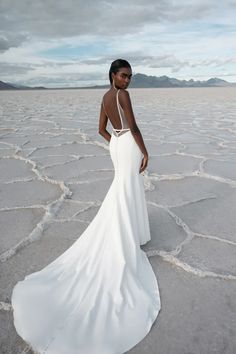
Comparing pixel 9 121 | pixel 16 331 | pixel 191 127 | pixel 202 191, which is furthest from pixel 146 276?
pixel 9 121

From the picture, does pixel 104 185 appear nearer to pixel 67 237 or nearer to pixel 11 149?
pixel 67 237

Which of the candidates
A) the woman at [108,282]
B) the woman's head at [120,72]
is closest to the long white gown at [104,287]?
the woman at [108,282]

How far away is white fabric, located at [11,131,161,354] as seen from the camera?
1.43m

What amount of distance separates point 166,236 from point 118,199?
Answer: 1.89 feet

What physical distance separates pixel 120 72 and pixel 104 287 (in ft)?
A: 3.11

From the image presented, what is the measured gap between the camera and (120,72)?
5.68ft

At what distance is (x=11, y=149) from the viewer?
16.6 ft

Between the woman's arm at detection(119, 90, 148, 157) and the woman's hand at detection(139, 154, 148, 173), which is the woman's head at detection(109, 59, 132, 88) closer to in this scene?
the woman's arm at detection(119, 90, 148, 157)

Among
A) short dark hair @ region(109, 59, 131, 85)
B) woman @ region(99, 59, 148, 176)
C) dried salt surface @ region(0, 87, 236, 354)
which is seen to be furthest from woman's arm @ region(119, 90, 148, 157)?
dried salt surface @ region(0, 87, 236, 354)

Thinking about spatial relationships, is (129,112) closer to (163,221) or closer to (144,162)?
(144,162)

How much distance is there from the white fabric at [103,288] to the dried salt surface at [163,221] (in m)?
0.06

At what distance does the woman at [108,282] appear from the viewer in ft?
4.72

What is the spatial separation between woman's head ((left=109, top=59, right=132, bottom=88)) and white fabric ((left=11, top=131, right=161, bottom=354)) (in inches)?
9.7

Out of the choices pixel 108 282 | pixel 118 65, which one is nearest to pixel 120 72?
pixel 118 65
